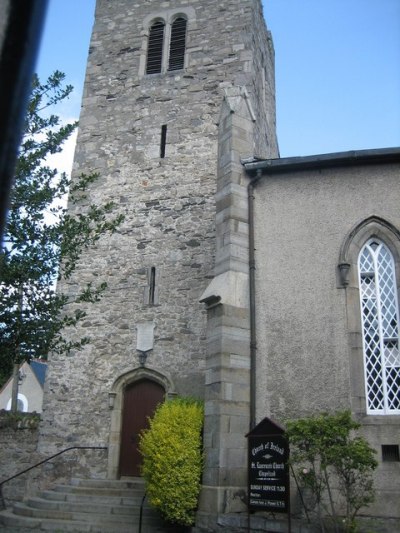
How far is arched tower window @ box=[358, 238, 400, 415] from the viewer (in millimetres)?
8883

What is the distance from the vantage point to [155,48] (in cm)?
1881

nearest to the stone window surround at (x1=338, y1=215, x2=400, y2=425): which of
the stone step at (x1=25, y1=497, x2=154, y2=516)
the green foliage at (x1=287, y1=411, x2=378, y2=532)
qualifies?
the green foliage at (x1=287, y1=411, x2=378, y2=532)

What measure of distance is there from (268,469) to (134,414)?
682 centimetres

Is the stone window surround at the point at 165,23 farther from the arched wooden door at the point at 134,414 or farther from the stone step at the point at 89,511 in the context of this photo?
the stone step at the point at 89,511

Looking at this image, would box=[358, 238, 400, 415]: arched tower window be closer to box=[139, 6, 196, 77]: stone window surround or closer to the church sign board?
the church sign board

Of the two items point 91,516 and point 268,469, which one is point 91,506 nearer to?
point 91,516

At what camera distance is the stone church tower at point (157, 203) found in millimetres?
11445

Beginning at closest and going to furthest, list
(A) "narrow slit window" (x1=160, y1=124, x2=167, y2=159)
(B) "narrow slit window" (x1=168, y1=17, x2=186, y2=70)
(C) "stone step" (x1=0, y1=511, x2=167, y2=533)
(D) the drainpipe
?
1. (D) the drainpipe
2. (C) "stone step" (x1=0, y1=511, x2=167, y2=533)
3. (A) "narrow slit window" (x1=160, y1=124, x2=167, y2=159)
4. (B) "narrow slit window" (x1=168, y1=17, x2=186, y2=70)

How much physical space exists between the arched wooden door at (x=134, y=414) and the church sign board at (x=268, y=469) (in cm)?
597

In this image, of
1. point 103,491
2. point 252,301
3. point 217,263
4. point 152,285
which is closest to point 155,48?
point 152,285

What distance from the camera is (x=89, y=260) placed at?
16062 millimetres

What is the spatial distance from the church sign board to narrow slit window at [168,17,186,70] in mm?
13284

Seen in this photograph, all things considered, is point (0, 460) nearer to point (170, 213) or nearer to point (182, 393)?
point (182, 393)

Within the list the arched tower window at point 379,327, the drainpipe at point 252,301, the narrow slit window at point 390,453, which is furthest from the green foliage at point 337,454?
the drainpipe at point 252,301
